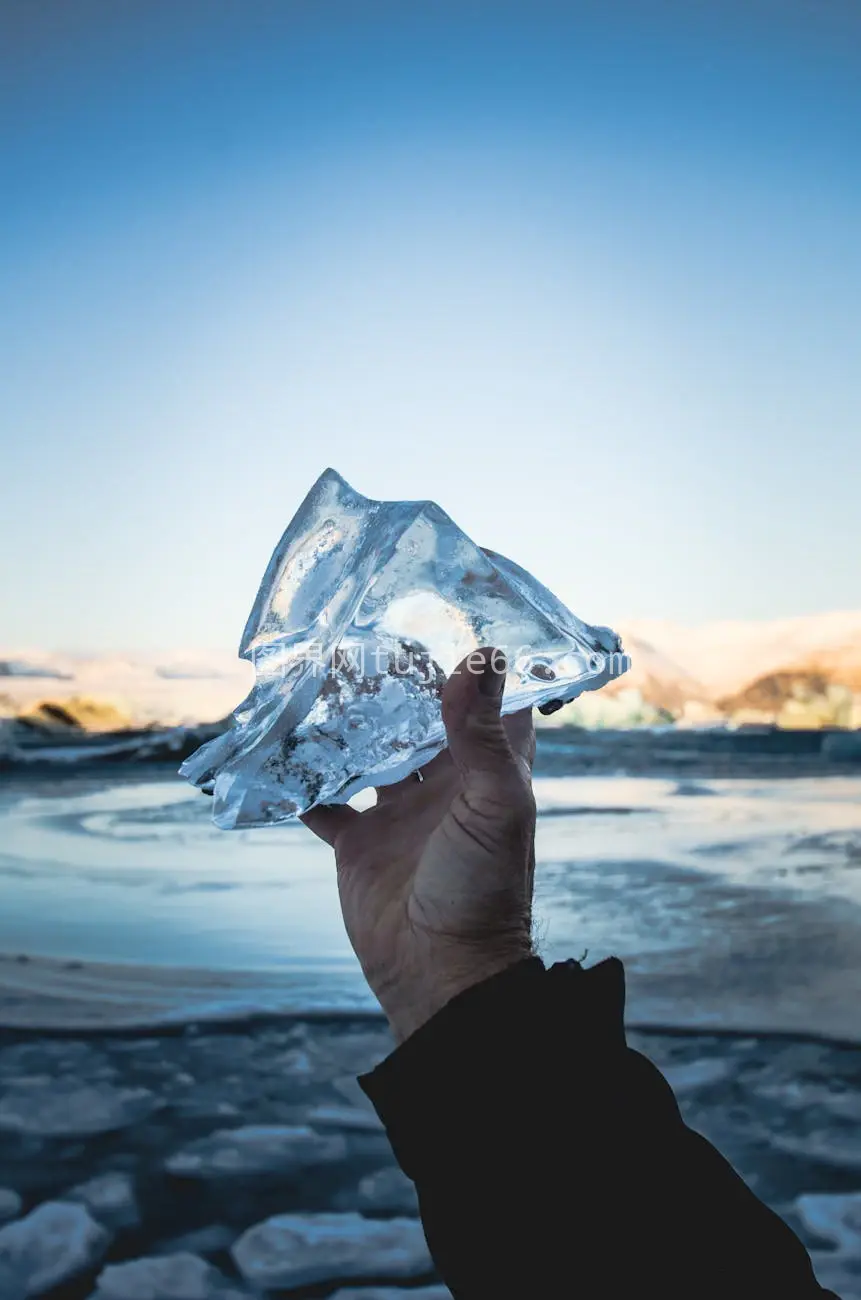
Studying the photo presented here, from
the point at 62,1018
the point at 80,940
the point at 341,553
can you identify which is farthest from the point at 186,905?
the point at 341,553

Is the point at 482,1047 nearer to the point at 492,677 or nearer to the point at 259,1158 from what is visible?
the point at 492,677

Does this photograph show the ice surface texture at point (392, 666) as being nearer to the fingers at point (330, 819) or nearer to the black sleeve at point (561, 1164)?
the fingers at point (330, 819)

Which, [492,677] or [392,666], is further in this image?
[392,666]

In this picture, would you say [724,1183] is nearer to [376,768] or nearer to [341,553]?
[376,768]

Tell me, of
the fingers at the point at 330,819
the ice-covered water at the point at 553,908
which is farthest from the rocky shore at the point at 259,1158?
the fingers at the point at 330,819

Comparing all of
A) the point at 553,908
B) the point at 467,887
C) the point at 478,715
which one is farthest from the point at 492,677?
the point at 553,908
